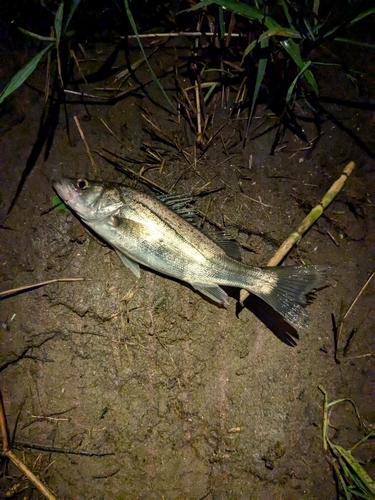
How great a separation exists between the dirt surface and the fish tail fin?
1.20 feet

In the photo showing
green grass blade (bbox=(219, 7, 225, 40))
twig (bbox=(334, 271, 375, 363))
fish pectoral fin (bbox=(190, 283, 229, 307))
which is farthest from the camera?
twig (bbox=(334, 271, 375, 363))

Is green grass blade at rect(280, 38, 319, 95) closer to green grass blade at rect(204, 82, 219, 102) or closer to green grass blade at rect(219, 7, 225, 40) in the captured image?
green grass blade at rect(219, 7, 225, 40)

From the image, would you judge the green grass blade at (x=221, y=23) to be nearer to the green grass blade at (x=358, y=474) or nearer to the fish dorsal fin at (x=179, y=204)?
the fish dorsal fin at (x=179, y=204)

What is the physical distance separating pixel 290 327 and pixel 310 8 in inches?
122

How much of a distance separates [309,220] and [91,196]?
207 cm

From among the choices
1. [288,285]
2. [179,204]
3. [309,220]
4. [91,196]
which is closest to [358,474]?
[288,285]

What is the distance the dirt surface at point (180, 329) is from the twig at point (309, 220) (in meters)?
0.11

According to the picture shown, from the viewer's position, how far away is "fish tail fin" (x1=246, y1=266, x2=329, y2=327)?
323 centimetres

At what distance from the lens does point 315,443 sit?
3570 millimetres

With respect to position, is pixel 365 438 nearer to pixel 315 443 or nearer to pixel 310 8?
pixel 315 443

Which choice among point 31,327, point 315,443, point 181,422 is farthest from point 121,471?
point 315,443

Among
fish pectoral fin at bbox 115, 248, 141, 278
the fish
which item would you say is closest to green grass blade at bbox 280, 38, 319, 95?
the fish

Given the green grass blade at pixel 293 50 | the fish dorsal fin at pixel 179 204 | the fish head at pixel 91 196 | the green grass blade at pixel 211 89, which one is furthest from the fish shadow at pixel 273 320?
the green grass blade at pixel 293 50

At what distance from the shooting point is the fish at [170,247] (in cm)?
323
